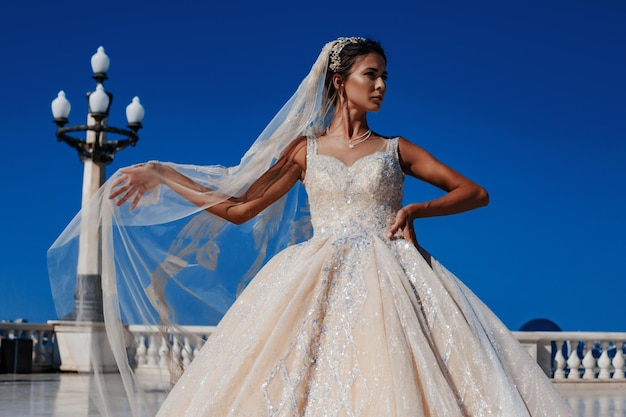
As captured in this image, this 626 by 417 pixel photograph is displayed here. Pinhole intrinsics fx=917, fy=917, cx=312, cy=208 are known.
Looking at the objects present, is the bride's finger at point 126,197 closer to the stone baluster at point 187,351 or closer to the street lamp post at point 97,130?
the stone baluster at point 187,351

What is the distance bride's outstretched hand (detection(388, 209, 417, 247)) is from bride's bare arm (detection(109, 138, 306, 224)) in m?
0.66

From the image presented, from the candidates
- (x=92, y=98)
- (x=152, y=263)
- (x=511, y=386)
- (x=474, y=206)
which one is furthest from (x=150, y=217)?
(x=92, y=98)

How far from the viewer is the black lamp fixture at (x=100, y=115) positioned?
40.9 ft

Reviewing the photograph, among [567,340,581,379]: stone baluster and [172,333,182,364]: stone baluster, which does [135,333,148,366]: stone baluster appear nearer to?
[172,333,182,364]: stone baluster

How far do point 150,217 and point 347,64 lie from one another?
48.2 inches

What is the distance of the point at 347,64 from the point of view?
420 cm

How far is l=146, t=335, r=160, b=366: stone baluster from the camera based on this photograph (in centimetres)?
442

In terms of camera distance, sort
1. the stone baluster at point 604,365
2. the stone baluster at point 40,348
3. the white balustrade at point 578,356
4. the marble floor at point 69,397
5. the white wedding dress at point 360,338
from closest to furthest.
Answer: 1. the white wedding dress at point 360,338
2. the marble floor at point 69,397
3. the white balustrade at point 578,356
4. the stone baluster at point 604,365
5. the stone baluster at point 40,348

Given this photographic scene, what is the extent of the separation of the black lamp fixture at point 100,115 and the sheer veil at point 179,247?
26.6 ft

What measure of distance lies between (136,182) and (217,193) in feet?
1.26

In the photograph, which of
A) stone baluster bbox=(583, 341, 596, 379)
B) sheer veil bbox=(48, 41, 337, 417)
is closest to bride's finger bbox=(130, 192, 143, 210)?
sheer veil bbox=(48, 41, 337, 417)

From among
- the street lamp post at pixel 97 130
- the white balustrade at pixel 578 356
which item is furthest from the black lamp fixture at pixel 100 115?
the white balustrade at pixel 578 356

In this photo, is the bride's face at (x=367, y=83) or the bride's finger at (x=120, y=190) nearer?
the bride's face at (x=367, y=83)

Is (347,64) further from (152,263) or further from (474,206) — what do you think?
(152,263)
